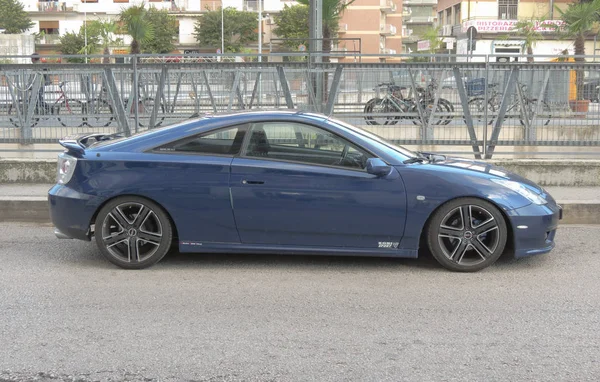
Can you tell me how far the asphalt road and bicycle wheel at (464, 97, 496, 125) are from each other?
397 centimetres

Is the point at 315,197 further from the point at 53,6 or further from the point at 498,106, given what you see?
the point at 53,6

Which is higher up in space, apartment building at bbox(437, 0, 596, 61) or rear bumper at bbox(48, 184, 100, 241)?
apartment building at bbox(437, 0, 596, 61)

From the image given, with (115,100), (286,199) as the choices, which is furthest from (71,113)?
(286,199)

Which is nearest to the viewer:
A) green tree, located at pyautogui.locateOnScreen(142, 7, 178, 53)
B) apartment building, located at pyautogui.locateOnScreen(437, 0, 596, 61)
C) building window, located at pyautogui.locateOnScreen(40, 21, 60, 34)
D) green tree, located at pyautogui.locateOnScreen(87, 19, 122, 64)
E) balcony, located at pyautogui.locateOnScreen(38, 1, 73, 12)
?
apartment building, located at pyautogui.locateOnScreen(437, 0, 596, 61)

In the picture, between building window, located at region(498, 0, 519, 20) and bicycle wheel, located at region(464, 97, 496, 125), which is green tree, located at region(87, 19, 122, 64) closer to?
building window, located at region(498, 0, 519, 20)

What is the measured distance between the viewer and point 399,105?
36.3 feet

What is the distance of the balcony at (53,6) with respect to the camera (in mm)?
77375

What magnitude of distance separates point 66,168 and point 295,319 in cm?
266

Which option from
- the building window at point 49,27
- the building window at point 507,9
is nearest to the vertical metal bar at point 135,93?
the building window at point 507,9

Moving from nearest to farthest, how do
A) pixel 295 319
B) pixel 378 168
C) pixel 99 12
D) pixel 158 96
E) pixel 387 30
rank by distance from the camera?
pixel 295 319
pixel 378 168
pixel 158 96
pixel 99 12
pixel 387 30

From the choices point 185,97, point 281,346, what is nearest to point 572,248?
point 281,346

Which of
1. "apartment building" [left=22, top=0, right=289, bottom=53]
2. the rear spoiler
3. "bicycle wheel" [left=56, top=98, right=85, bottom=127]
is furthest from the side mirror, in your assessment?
"apartment building" [left=22, top=0, right=289, bottom=53]

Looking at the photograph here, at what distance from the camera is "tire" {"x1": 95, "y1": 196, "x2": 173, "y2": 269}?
6.21 m

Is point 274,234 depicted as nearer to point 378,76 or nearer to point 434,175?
point 434,175
